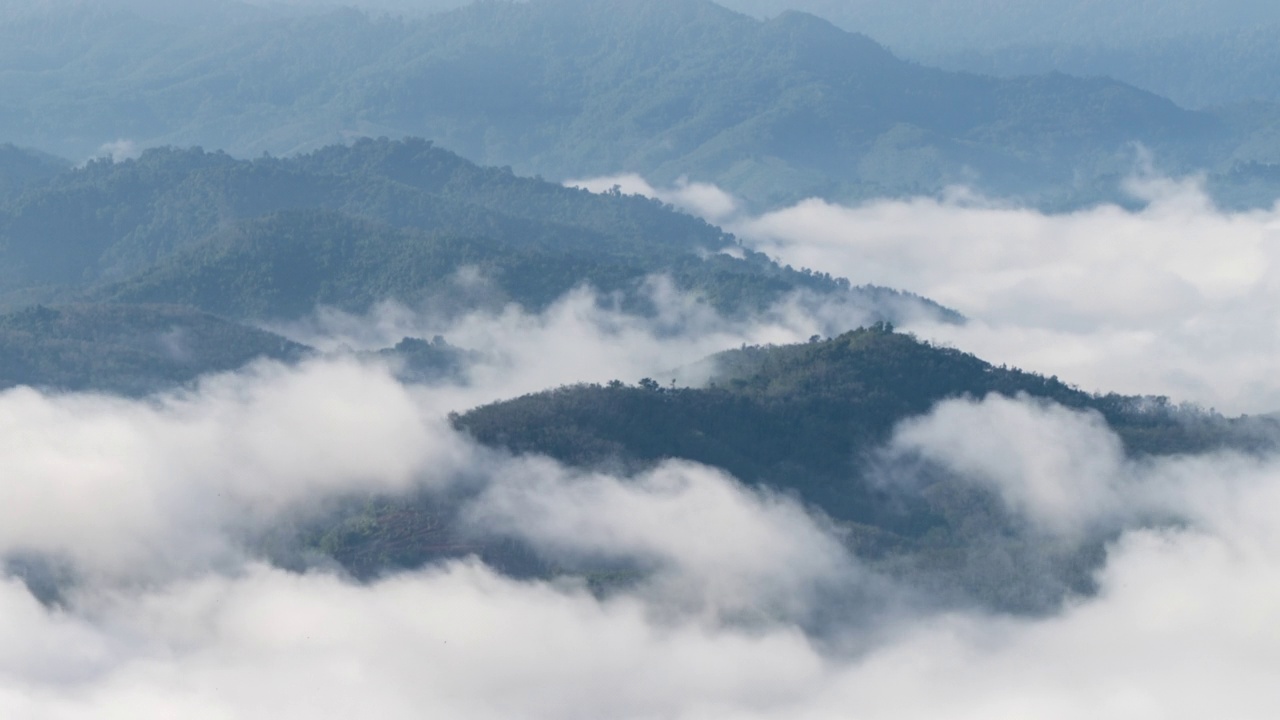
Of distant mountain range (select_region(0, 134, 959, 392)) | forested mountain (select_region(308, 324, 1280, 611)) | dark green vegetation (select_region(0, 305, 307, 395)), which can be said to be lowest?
forested mountain (select_region(308, 324, 1280, 611))

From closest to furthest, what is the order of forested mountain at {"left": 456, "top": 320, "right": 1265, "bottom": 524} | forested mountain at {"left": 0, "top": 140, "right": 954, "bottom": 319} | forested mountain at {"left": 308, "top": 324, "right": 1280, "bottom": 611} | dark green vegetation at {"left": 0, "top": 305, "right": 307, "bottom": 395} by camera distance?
1. forested mountain at {"left": 308, "top": 324, "right": 1280, "bottom": 611}
2. forested mountain at {"left": 456, "top": 320, "right": 1265, "bottom": 524}
3. dark green vegetation at {"left": 0, "top": 305, "right": 307, "bottom": 395}
4. forested mountain at {"left": 0, "top": 140, "right": 954, "bottom": 319}

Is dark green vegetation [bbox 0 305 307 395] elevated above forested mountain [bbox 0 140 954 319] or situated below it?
below

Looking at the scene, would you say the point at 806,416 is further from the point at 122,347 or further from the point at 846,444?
the point at 122,347

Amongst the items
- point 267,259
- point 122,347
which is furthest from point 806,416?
point 267,259

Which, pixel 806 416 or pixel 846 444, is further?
pixel 806 416

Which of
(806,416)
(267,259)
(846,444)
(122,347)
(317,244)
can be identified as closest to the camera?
(846,444)

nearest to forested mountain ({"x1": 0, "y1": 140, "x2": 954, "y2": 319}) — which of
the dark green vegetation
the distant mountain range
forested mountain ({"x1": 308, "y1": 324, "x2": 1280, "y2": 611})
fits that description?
the distant mountain range

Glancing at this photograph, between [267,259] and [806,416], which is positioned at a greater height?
[267,259]

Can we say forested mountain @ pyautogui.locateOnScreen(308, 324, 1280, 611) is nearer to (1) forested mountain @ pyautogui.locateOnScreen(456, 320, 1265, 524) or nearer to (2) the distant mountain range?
(1) forested mountain @ pyautogui.locateOnScreen(456, 320, 1265, 524)
